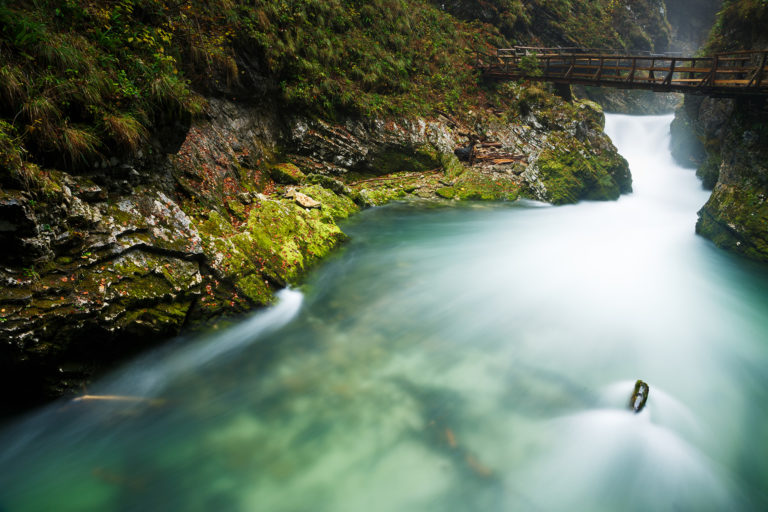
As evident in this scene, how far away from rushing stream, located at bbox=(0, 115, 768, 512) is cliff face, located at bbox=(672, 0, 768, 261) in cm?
320

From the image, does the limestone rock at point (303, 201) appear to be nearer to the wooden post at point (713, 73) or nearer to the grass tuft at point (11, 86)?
the grass tuft at point (11, 86)

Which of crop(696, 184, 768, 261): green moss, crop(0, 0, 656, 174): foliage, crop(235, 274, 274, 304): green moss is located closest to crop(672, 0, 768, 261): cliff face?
crop(696, 184, 768, 261): green moss

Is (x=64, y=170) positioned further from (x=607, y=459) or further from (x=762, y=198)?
(x=762, y=198)

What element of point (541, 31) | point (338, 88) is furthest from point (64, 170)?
point (541, 31)

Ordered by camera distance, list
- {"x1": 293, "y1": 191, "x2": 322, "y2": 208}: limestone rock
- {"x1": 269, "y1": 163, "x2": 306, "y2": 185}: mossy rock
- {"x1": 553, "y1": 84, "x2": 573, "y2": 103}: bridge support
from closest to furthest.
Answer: {"x1": 293, "y1": 191, "x2": 322, "y2": 208}: limestone rock < {"x1": 269, "y1": 163, "x2": 306, "y2": 185}: mossy rock < {"x1": 553, "y1": 84, "x2": 573, "y2": 103}: bridge support

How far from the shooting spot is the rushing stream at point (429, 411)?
2842 mm

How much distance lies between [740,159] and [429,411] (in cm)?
1108

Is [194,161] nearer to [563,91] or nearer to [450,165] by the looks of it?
[450,165]

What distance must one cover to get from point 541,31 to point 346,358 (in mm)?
24667

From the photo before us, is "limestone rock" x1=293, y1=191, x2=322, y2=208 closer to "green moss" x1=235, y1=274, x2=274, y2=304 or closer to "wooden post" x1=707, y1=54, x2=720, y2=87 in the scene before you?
"green moss" x1=235, y1=274, x2=274, y2=304

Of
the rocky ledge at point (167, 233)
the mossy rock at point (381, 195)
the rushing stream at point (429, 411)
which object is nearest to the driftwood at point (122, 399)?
the rushing stream at point (429, 411)

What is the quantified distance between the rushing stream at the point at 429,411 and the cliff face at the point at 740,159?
10.5 feet

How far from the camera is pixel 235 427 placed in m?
3.35

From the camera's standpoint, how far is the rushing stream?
284cm
